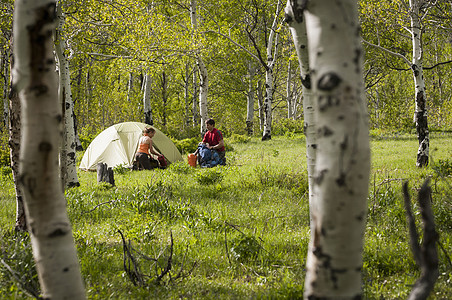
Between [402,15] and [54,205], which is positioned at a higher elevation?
[402,15]

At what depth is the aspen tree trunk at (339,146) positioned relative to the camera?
1.52 m

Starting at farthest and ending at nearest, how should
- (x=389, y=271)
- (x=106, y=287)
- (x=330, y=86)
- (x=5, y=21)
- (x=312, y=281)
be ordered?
(x=5, y=21) < (x=389, y=271) < (x=106, y=287) < (x=312, y=281) < (x=330, y=86)

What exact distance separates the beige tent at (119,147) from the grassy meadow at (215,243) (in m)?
4.62

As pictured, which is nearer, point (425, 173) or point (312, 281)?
point (312, 281)

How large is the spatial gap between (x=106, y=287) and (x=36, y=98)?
2.33 meters

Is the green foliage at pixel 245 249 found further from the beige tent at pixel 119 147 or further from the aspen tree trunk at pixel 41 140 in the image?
the beige tent at pixel 119 147

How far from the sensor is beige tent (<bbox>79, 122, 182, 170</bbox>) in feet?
42.3

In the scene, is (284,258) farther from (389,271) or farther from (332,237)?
(332,237)

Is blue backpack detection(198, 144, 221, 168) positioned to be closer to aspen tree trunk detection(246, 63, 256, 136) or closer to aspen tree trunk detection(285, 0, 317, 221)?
aspen tree trunk detection(285, 0, 317, 221)

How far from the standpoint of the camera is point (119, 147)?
13.0 meters

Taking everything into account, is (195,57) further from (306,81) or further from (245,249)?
(306,81)

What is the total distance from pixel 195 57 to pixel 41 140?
16.6 metres

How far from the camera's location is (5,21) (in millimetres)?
8727

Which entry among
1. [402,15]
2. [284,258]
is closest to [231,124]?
[402,15]
